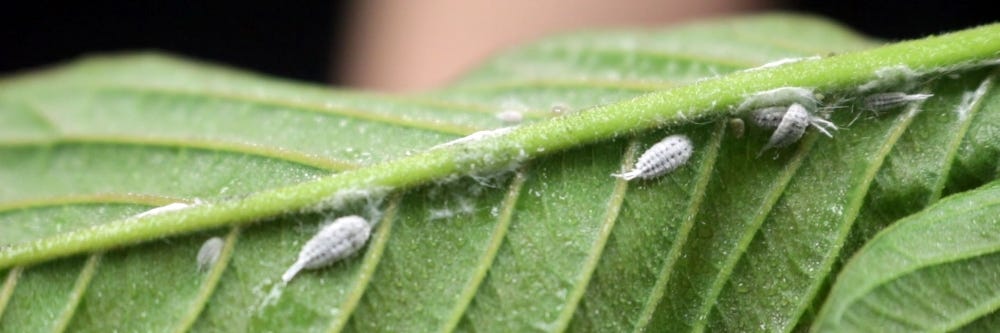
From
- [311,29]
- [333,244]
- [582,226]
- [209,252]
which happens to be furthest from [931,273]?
[311,29]

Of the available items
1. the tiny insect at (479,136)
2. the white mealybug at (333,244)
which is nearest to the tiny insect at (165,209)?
the white mealybug at (333,244)

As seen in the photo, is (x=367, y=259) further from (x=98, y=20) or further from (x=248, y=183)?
(x=98, y=20)

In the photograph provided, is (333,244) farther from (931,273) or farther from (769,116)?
(931,273)

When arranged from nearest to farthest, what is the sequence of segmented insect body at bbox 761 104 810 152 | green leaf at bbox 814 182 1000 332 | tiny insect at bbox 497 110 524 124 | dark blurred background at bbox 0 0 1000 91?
green leaf at bbox 814 182 1000 332 → segmented insect body at bbox 761 104 810 152 → tiny insect at bbox 497 110 524 124 → dark blurred background at bbox 0 0 1000 91

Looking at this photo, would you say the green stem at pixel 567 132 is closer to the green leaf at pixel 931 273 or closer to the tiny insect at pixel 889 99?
the tiny insect at pixel 889 99

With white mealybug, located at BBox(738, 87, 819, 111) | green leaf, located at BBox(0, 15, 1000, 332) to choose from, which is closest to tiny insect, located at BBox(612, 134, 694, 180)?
green leaf, located at BBox(0, 15, 1000, 332)

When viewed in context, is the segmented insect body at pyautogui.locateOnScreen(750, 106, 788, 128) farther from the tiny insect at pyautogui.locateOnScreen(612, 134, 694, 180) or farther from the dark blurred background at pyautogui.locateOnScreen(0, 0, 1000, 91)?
the dark blurred background at pyautogui.locateOnScreen(0, 0, 1000, 91)

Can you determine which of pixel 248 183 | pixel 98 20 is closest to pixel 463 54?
pixel 98 20
